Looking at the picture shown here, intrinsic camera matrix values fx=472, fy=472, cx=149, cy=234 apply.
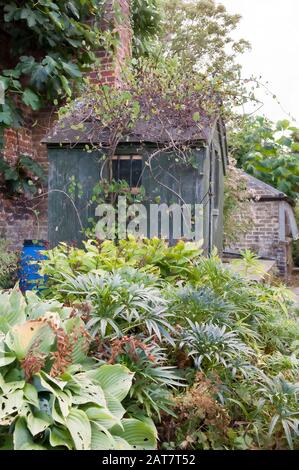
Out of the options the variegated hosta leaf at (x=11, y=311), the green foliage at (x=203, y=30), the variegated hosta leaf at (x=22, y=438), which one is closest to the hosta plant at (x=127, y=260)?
the variegated hosta leaf at (x=11, y=311)

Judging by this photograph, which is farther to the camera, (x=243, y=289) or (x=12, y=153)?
(x=12, y=153)

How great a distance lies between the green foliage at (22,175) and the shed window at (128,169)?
238 cm

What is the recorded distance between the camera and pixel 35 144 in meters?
7.90

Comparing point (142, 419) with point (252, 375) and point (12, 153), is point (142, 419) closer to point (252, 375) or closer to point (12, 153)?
point (252, 375)

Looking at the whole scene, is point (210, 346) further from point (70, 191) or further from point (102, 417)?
point (70, 191)

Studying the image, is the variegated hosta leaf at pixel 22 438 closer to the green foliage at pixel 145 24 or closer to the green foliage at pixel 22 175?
the green foliage at pixel 22 175

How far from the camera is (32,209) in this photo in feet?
24.6

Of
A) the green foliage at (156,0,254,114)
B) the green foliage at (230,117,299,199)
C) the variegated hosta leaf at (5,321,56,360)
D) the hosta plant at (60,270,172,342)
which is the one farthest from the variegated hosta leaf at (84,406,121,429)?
the green foliage at (156,0,254,114)

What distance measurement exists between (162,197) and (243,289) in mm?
1825

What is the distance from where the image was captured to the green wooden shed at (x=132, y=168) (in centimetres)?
501

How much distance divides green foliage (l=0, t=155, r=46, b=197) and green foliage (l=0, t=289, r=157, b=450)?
5069 millimetres

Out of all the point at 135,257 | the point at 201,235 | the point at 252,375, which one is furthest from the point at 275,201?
the point at 252,375

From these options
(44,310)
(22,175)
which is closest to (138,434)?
(44,310)
